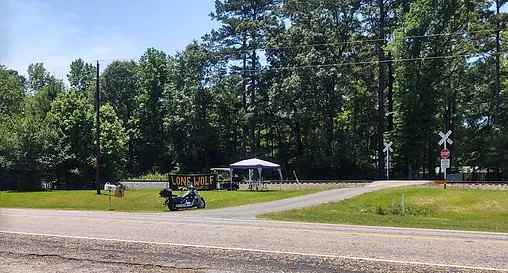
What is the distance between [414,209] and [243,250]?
19087mm

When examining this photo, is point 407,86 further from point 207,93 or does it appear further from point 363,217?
point 363,217

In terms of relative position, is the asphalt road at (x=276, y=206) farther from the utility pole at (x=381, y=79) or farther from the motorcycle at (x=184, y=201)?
the utility pole at (x=381, y=79)

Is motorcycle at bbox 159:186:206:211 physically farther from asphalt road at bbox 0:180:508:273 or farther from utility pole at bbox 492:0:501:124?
utility pole at bbox 492:0:501:124

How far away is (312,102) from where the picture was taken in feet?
239

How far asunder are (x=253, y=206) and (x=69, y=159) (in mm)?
36241

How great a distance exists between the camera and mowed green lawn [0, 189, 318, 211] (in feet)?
125

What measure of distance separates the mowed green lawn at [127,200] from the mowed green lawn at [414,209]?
21.3 ft

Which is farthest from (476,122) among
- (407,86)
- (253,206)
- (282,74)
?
(253,206)

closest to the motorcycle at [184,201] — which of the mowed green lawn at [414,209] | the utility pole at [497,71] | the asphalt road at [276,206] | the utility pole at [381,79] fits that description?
the asphalt road at [276,206]

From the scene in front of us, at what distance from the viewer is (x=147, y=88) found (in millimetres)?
94250

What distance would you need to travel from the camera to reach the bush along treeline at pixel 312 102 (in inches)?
2554

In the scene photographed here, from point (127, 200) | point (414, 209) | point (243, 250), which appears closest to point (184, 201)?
point (127, 200)

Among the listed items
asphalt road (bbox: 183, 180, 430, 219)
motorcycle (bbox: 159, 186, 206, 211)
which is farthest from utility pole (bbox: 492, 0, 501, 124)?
motorcycle (bbox: 159, 186, 206, 211)

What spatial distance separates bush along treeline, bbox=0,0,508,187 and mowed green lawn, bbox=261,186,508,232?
2667 centimetres
